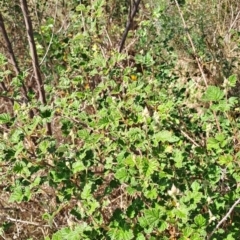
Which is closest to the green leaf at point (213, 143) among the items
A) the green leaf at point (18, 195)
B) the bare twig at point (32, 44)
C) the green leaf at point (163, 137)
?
the green leaf at point (163, 137)

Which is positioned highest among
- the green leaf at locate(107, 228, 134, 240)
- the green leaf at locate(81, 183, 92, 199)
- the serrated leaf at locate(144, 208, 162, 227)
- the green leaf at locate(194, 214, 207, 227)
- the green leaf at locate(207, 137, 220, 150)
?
the green leaf at locate(207, 137, 220, 150)

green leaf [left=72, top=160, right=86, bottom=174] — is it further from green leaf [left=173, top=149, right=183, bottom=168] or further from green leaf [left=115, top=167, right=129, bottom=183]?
green leaf [left=173, top=149, right=183, bottom=168]

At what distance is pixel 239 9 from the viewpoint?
4.44 meters

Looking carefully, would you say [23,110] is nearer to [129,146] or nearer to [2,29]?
[129,146]

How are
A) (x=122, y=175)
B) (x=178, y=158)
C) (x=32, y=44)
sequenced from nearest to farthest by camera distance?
(x=122, y=175), (x=178, y=158), (x=32, y=44)

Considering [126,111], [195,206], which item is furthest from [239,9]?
[195,206]

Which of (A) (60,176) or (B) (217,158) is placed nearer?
(A) (60,176)

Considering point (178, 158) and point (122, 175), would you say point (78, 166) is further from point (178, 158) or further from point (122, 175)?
point (178, 158)

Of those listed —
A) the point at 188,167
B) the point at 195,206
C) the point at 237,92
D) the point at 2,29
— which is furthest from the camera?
the point at 237,92

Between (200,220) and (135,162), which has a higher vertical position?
(135,162)

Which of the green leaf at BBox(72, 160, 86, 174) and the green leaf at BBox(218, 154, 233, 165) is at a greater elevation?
the green leaf at BBox(72, 160, 86, 174)

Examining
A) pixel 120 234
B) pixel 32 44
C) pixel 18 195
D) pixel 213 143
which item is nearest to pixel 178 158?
pixel 213 143

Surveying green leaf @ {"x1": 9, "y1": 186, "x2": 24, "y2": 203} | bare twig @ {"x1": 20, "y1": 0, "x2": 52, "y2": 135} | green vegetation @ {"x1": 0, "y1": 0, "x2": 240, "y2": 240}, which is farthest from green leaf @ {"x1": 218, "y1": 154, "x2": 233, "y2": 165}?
bare twig @ {"x1": 20, "y1": 0, "x2": 52, "y2": 135}

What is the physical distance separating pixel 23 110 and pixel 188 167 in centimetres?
63
